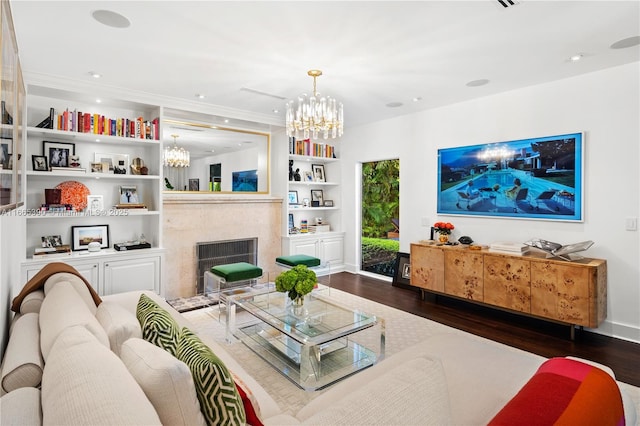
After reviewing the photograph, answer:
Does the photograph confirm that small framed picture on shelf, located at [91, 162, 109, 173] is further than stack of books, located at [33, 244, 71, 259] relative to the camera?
Yes

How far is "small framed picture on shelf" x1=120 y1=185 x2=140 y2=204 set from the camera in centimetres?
427

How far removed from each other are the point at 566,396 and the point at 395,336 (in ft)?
7.03

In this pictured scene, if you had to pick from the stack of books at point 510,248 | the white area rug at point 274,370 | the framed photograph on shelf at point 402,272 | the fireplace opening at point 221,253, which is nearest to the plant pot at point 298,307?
the white area rug at point 274,370

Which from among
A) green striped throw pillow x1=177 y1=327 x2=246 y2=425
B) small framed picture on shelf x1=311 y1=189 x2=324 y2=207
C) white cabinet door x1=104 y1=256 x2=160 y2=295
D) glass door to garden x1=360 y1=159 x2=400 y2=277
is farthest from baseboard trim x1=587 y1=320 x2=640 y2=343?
white cabinet door x1=104 y1=256 x2=160 y2=295

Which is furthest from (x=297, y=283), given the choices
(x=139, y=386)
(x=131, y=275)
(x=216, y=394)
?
(x=131, y=275)

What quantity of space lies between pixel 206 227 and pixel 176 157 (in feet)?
3.43

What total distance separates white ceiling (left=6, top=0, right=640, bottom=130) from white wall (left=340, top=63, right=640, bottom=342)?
22 centimetres

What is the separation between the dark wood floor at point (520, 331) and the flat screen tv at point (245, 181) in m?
2.20

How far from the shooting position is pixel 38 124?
3729 millimetres

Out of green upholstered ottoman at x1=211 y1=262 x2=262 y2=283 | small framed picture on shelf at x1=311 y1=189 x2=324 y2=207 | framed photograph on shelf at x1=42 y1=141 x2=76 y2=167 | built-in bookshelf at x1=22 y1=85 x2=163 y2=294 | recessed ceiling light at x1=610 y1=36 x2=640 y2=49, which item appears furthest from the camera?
small framed picture on shelf at x1=311 y1=189 x2=324 y2=207

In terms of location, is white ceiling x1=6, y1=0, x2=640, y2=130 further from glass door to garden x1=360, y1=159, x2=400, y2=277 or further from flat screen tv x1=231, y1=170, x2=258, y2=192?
glass door to garden x1=360, y1=159, x2=400, y2=277

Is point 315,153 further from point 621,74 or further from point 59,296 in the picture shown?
point 59,296

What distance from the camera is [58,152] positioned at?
12.5 feet

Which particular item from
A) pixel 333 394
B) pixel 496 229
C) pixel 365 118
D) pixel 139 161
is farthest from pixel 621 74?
pixel 139 161
